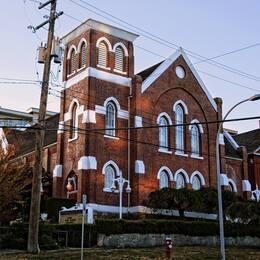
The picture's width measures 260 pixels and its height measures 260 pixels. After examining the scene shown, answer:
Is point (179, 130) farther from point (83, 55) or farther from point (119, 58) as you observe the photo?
point (83, 55)

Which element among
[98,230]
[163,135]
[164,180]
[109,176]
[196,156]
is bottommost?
[98,230]

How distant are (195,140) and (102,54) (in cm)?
1172

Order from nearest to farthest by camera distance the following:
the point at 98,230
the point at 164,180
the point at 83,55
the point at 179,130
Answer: the point at 98,230 < the point at 83,55 < the point at 164,180 < the point at 179,130

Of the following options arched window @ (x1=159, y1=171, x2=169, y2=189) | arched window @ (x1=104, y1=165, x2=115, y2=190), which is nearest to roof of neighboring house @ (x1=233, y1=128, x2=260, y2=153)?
arched window @ (x1=159, y1=171, x2=169, y2=189)

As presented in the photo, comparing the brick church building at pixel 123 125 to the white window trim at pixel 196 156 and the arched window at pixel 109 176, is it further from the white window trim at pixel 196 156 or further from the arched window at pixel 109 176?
the white window trim at pixel 196 156

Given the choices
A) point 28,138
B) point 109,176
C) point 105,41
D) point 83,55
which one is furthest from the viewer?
point 28,138

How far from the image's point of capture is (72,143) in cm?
4172

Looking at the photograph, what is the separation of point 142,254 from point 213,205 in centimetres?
1812

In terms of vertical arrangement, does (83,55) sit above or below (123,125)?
above

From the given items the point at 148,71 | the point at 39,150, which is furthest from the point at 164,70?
the point at 39,150

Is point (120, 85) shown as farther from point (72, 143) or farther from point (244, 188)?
point (244, 188)

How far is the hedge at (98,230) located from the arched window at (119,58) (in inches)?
602

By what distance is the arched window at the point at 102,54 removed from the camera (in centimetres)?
4228

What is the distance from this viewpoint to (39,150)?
25047mm
